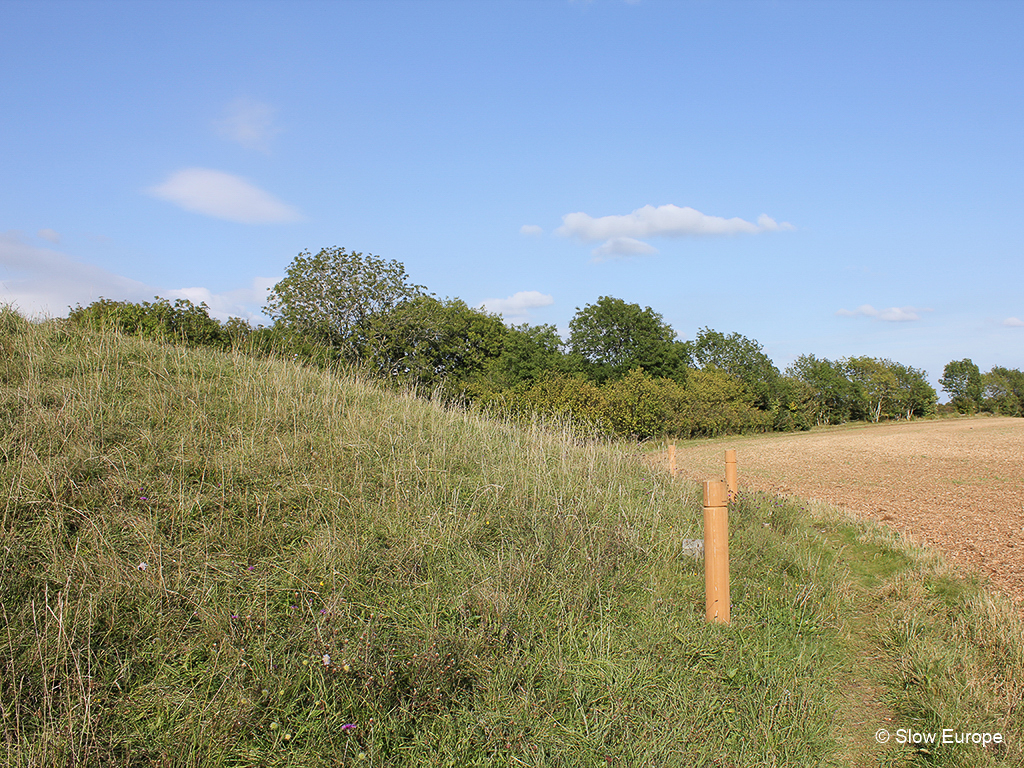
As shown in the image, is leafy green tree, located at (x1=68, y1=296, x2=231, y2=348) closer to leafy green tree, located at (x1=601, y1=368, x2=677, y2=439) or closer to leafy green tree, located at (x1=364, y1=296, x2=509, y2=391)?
leafy green tree, located at (x1=601, y1=368, x2=677, y2=439)

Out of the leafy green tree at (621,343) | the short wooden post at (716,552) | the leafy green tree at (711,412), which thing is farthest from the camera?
the leafy green tree at (621,343)

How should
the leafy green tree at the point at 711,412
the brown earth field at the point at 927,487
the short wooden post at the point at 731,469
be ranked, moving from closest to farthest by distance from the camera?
the brown earth field at the point at 927,487, the short wooden post at the point at 731,469, the leafy green tree at the point at 711,412

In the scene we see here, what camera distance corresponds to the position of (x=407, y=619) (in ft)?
12.4

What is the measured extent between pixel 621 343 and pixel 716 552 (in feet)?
140

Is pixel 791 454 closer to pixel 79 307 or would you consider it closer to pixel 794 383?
pixel 79 307

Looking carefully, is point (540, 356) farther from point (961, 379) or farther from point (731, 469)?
point (961, 379)

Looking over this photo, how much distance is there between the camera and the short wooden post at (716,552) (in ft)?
13.4

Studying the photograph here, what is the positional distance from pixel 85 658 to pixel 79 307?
36.6ft

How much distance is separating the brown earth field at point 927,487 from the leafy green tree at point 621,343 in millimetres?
24439

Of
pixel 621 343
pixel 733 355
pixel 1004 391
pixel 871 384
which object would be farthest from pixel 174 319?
pixel 1004 391

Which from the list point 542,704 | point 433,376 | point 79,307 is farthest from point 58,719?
point 433,376

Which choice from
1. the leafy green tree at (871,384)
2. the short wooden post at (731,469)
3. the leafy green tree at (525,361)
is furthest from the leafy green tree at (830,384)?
the short wooden post at (731,469)

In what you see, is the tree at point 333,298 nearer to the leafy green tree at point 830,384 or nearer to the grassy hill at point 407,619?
the grassy hill at point 407,619

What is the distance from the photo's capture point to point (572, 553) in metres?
4.85
